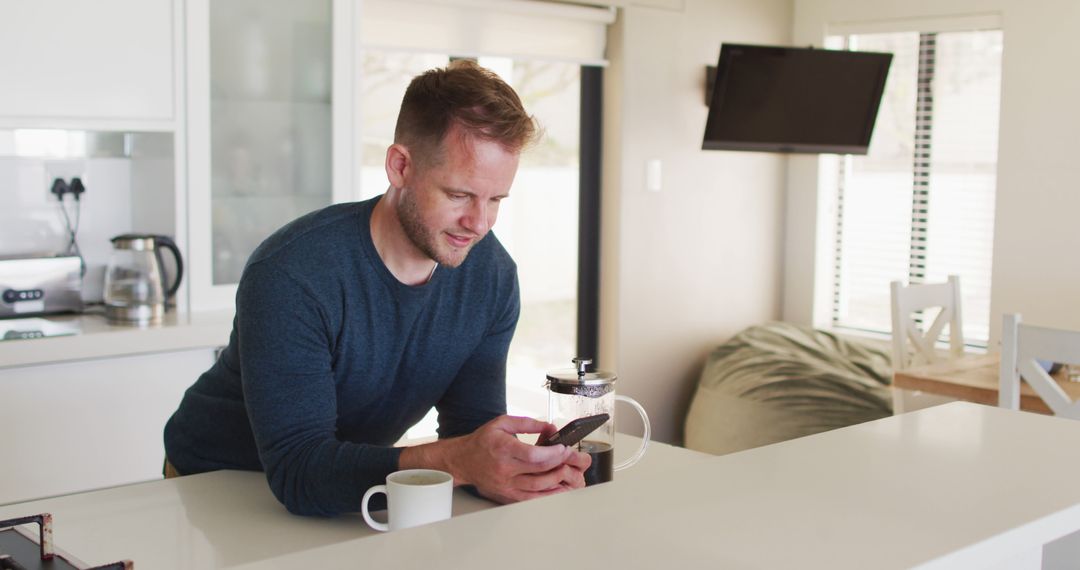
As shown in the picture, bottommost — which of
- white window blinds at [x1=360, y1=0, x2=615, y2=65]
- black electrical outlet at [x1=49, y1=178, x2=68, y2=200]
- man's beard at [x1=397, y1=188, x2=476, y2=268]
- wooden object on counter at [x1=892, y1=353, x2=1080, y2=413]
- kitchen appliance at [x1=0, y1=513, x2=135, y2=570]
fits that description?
wooden object on counter at [x1=892, y1=353, x2=1080, y2=413]

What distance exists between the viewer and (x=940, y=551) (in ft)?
2.89

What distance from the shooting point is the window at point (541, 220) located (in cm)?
423

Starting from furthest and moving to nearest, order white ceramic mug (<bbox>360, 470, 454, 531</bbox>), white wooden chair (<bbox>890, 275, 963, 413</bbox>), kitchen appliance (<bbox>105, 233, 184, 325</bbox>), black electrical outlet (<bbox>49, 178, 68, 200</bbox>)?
1. white wooden chair (<bbox>890, 275, 963, 413</bbox>)
2. black electrical outlet (<bbox>49, 178, 68, 200</bbox>)
3. kitchen appliance (<bbox>105, 233, 184, 325</bbox>)
4. white ceramic mug (<bbox>360, 470, 454, 531</bbox>)

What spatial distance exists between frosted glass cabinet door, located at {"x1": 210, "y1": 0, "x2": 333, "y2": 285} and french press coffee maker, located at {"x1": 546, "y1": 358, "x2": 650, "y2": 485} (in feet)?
6.87

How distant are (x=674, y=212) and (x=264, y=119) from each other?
73.5 inches

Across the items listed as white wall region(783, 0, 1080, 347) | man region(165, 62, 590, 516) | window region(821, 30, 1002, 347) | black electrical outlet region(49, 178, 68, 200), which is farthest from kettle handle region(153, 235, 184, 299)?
white wall region(783, 0, 1080, 347)

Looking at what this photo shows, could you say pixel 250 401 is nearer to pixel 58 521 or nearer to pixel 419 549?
pixel 58 521

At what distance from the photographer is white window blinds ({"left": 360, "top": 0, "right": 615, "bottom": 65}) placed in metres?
3.72

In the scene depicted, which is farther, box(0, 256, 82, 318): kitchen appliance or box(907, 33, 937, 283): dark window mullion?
box(907, 33, 937, 283): dark window mullion

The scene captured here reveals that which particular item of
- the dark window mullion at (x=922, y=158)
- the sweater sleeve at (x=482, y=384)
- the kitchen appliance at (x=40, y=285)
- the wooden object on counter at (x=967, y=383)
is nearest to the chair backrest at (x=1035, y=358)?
the wooden object on counter at (x=967, y=383)

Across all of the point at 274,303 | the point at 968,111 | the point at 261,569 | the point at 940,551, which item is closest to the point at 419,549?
the point at 261,569

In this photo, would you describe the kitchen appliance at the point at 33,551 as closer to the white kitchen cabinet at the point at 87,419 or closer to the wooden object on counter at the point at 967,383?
the white kitchen cabinet at the point at 87,419

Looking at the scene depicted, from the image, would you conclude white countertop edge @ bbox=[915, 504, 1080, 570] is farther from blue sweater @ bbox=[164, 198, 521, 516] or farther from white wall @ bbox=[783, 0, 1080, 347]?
A: white wall @ bbox=[783, 0, 1080, 347]

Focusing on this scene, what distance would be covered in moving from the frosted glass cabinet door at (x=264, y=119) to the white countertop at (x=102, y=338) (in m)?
0.29
